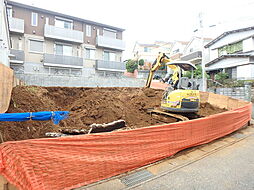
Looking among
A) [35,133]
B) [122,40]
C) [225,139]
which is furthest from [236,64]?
[35,133]

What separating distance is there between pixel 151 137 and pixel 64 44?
1635 cm

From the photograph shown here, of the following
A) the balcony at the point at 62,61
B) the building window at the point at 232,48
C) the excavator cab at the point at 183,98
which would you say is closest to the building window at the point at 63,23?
the balcony at the point at 62,61

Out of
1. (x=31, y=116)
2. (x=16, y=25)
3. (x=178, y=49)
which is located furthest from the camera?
(x=178, y=49)

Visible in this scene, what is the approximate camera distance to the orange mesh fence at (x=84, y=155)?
204 cm

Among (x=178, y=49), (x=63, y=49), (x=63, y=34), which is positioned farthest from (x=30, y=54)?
(x=178, y=49)

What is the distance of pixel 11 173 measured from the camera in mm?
1997

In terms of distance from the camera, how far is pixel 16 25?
14.1 m

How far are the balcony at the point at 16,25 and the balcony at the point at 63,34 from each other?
1956 mm

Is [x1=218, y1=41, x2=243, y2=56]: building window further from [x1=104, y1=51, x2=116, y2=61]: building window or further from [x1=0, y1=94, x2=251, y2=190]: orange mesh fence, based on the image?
[x1=0, y1=94, x2=251, y2=190]: orange mesh fence

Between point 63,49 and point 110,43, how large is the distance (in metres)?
5.57

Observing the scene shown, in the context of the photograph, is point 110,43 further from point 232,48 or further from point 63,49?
point 232,48

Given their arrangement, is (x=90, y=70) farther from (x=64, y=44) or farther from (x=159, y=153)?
(x=159, y=153)

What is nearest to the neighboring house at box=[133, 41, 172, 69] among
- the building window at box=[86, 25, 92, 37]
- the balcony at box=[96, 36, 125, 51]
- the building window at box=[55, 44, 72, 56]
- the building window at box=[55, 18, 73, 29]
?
the balcony at box=[96, 36, 125, 51]

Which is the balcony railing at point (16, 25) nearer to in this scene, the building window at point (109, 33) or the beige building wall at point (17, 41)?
the beige building wall at point (17, 41)
